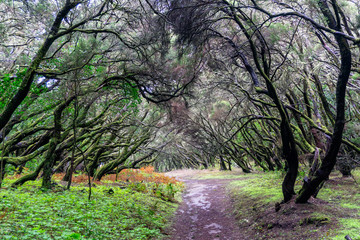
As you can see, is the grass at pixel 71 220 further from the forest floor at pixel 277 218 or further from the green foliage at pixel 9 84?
the green foliage at pixel 9 84

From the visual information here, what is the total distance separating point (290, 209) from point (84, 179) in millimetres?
11366

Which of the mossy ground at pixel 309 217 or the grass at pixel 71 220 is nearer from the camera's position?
the grass at pixel 71 220

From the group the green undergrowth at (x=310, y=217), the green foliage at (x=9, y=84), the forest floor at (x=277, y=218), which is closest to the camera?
the green undergrowth at (x=310, y=217)

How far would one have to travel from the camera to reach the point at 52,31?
5.54m

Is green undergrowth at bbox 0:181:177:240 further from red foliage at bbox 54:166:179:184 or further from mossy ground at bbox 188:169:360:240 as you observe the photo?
red foliage at bbox 54:166:179:184

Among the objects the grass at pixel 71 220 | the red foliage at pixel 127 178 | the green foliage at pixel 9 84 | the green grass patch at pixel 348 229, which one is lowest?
A: the green grass patch at pixel 348 229

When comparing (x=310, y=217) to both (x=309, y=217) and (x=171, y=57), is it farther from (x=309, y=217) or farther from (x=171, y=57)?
(x=171, y=57)

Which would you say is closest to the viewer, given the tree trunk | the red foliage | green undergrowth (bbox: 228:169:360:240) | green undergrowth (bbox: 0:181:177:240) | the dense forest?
green undergrowth (bbox: 0:181:177:240)

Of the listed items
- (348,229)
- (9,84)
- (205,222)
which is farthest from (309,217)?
(9,84)

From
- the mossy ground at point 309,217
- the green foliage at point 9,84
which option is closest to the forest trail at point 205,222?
the mossy ground at point 309,217

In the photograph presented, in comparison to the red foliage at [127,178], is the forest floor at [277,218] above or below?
below

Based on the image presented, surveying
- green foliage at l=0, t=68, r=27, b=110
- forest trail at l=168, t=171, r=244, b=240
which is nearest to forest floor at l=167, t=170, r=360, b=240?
forest trail at l=168, t=171, r=244, b=240

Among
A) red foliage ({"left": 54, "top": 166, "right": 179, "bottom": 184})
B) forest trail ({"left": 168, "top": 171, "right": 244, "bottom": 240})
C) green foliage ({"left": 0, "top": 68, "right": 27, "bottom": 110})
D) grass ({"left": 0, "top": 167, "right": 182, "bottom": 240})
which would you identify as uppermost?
green foliage ({"left": 0, "top": 68, "right": 27, "bottom": 110})

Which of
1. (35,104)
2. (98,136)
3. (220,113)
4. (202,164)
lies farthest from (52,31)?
(202,164)
